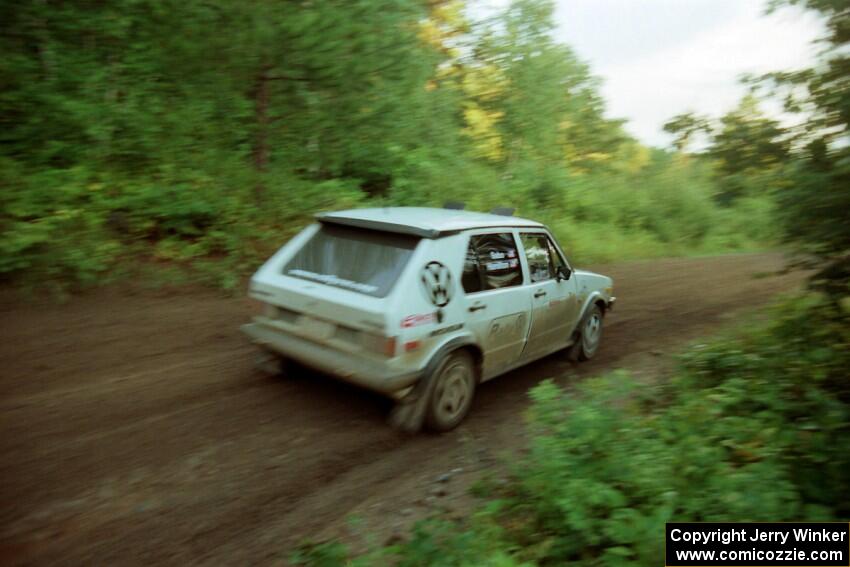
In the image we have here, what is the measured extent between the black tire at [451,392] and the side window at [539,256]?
124 cm

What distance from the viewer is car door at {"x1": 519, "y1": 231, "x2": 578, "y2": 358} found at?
215 inches

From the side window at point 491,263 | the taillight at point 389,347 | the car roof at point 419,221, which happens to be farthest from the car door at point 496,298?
the taillight at point 389,347

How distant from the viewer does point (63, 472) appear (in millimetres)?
3564

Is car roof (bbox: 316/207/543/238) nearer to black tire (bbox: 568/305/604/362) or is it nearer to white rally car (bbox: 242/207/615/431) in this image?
white rally car (bbox: 242/207/615/431)

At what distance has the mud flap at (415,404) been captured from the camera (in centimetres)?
430

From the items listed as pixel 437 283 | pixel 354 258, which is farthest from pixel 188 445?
pixel 437 283

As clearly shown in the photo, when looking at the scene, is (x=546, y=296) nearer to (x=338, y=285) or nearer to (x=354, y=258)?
(x=354, y=258)

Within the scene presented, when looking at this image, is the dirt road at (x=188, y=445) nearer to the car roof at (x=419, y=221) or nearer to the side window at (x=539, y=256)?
the side window at (x=539, y=256)

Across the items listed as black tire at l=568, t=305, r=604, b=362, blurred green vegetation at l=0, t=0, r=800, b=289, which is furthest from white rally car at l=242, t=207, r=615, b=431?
blurred green vegetation at l=0, t=0, r=800, b=289

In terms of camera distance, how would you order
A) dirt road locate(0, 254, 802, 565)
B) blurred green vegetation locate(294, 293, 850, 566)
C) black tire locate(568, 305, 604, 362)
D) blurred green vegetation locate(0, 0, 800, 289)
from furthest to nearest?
blurred green vegetation locate(0, 0, 800, 289), black tire locate(568, 305, 604, 362), dirt road locate(0, 254, 802, 565), blurred green vegetation locate(294, 293, 850, 566)

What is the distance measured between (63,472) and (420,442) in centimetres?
247

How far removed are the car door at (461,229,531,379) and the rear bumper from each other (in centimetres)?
86

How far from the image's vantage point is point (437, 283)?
4.37 meters

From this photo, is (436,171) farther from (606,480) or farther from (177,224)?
(606,480)
